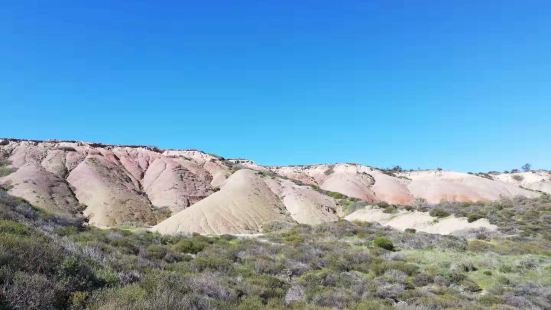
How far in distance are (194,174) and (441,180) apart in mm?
48527

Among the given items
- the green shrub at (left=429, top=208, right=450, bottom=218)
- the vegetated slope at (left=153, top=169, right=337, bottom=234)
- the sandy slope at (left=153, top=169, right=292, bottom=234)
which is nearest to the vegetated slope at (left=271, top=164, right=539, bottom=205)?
the vegetated slope at (left=153, top=169, right=337, bottom=234)

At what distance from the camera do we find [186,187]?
2704 inches

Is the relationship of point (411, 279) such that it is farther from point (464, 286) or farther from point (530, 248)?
point (530, 248)

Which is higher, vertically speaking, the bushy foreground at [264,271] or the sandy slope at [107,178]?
the sandy slope at [107,178]

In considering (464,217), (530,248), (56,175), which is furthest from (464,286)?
(56,175)

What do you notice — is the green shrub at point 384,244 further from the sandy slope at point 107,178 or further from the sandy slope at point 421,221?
the sandy slope at point 107,178

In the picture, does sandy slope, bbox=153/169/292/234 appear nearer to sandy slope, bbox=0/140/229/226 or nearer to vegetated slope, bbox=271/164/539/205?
sandy slope, bbox=0/140/229/226

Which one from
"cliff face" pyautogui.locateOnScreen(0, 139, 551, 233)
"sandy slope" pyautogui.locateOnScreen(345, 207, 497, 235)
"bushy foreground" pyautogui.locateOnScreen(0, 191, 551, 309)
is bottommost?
"bushy foreground" pyautogui.locateOnScreen(0, 191, 551, 309)

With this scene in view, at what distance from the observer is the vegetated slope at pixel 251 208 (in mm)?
47969

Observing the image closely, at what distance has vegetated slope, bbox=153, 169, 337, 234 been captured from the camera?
47969 millimetres

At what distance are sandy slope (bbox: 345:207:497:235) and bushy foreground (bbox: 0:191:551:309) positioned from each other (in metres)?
6.38

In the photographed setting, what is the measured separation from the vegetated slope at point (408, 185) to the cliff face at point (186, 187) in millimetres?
191

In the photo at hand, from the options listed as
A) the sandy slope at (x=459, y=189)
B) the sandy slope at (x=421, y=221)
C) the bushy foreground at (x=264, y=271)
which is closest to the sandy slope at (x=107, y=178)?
the sandy slope at (x=421, y=221)

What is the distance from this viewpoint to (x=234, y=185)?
204ft
